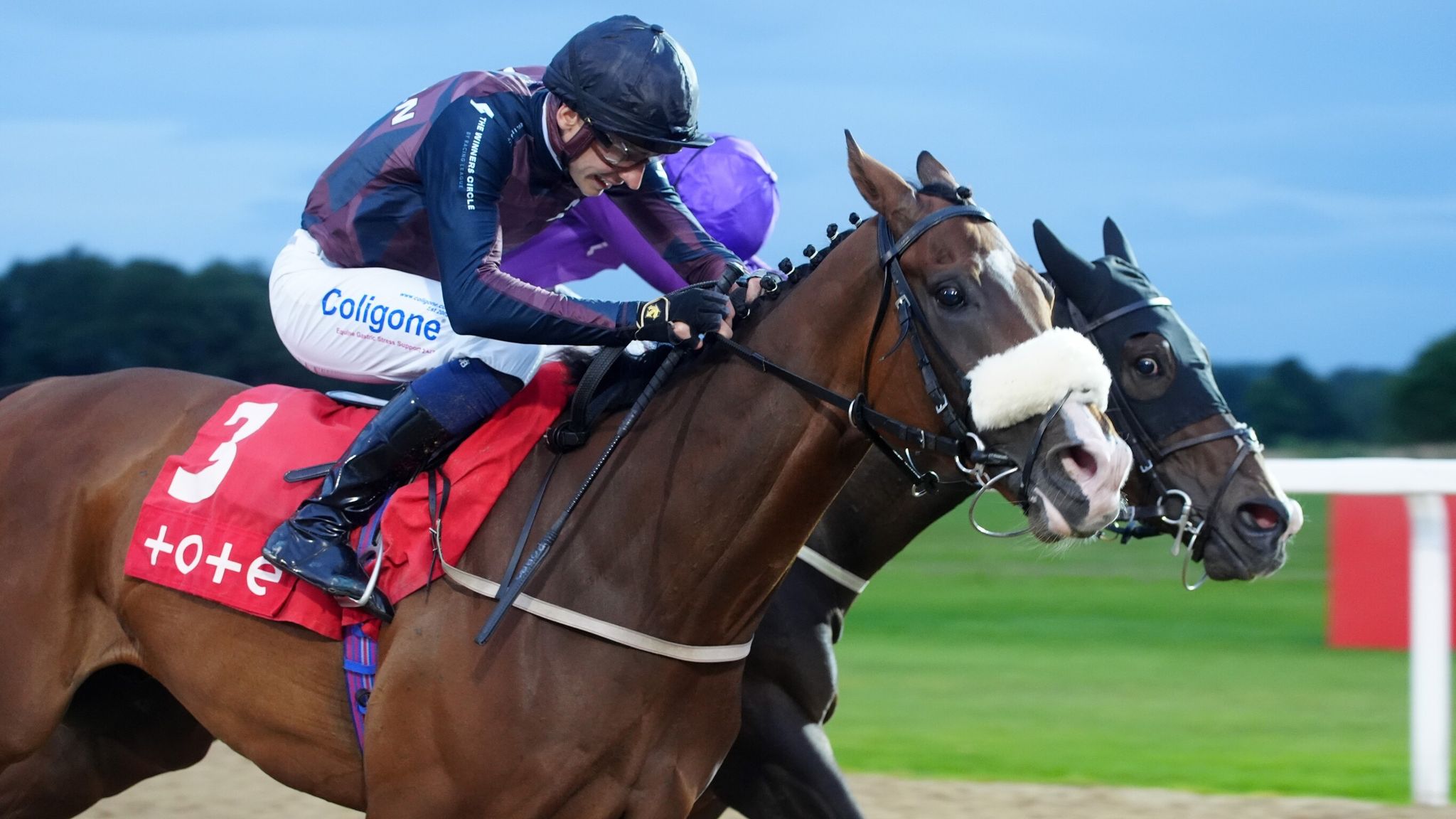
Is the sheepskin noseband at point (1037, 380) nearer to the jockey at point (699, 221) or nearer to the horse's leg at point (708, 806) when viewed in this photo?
the horse's leg at point (708, 806)

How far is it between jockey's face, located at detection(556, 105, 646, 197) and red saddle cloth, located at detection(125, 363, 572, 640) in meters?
0.40

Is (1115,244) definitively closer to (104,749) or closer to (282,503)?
(282,503)

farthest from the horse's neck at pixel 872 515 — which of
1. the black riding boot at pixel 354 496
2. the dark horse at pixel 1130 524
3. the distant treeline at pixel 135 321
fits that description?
the distant treeline at pixel 135 321

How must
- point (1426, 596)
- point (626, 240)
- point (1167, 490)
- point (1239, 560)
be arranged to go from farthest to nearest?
point (1426, 596) < point (626, 240) < point (1167, 490) < point (1239, 560)

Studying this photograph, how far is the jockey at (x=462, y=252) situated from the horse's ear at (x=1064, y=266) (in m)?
0.90

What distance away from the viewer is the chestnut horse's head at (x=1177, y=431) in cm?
338

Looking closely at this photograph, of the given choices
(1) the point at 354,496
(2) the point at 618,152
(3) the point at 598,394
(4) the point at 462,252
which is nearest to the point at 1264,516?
(3) the point at 598,394

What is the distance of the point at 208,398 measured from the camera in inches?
137

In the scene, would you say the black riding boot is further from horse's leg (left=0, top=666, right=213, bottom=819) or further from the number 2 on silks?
horse's leg (left=0, top=666, right=213, bottom=819)

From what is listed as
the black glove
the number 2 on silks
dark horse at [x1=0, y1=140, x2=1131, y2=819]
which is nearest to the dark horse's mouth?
dark horse at [x1=0, y1=140, x2=1131, y2=819]

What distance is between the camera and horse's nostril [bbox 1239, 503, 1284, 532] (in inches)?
133

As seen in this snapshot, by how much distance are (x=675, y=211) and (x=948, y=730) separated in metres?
3.90

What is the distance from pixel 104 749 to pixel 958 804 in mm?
2686

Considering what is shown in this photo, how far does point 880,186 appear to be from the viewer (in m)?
2.74
